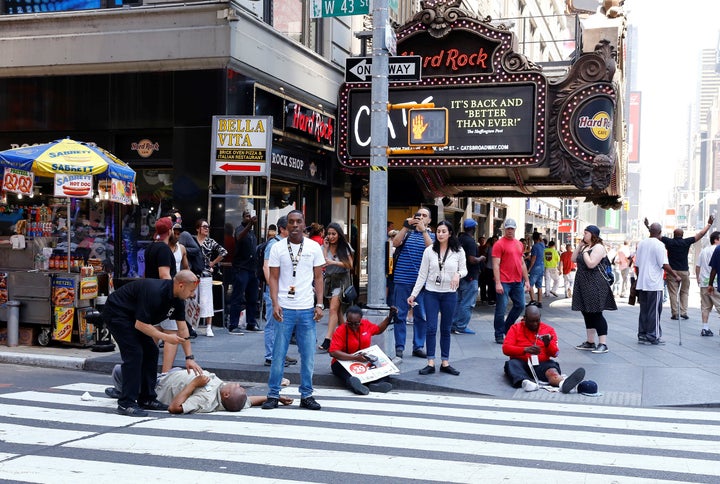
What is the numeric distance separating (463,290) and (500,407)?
233 inches

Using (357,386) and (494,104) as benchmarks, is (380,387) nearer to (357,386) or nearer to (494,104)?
(357,386)

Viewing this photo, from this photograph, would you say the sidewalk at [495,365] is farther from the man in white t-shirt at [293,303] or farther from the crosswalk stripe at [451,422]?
the man in white t-shirt at [293,303]

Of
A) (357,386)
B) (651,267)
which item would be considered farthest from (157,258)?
(651,267)

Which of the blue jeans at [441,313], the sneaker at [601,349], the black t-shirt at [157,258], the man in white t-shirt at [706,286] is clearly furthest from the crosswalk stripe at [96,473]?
the man in white t-shirt at [706,286]

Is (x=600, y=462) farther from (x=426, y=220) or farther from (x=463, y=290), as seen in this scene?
(x=463, y=290)

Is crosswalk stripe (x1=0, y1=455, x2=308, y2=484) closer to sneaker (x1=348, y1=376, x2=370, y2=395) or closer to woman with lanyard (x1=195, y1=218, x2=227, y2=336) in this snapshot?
sneaker (x1=348, y1=376, x2=370, y2=395)

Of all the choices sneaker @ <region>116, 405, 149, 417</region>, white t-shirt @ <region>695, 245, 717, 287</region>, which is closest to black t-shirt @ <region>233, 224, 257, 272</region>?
sneaker @ <region>116, 405, 149, 417</region>

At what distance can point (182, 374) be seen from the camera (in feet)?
25.4

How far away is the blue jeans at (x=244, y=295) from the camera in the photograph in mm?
13125

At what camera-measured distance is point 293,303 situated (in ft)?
25.7

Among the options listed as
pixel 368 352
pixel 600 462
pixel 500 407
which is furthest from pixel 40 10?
pixel 600 462

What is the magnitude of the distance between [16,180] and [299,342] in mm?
6360

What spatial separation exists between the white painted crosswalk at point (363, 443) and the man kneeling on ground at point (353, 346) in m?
0.46

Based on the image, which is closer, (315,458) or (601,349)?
(315,458)
